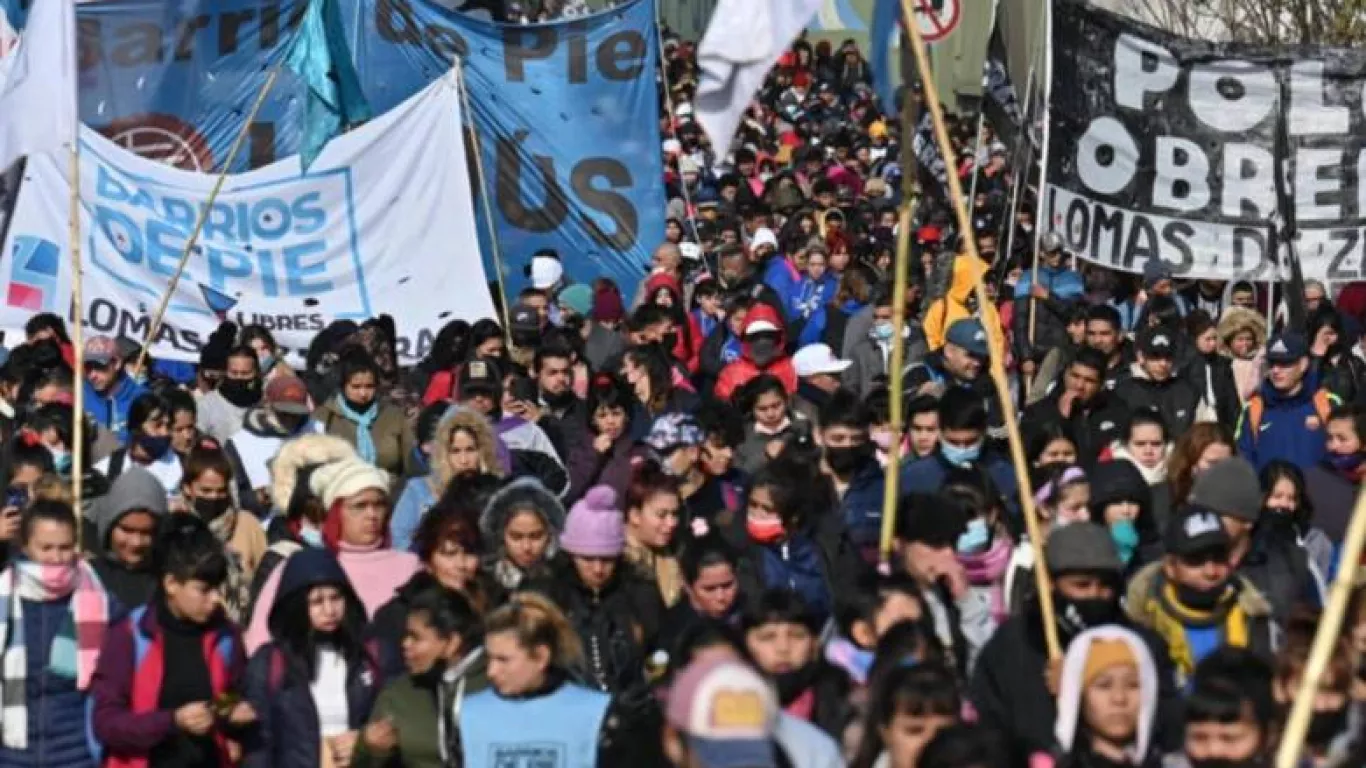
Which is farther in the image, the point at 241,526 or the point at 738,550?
the point at 241,526

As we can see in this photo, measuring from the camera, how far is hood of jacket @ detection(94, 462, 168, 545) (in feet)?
33.5

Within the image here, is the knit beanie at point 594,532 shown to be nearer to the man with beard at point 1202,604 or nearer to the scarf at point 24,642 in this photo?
the scarf at point 24,642

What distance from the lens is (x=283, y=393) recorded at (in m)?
13.2

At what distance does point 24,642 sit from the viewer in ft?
30.3

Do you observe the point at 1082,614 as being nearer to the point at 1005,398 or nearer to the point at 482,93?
the point at 1005,398

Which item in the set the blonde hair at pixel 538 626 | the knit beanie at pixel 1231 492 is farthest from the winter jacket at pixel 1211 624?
the blonde hair at pixel 538 626

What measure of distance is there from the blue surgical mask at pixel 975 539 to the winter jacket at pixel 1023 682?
128 centimetres

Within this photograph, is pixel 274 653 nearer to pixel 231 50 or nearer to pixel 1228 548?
pixel 1228 548

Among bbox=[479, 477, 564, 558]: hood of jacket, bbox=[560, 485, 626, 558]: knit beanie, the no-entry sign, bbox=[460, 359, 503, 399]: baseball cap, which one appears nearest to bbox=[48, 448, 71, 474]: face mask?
bbox=[460, 359, 503, 399]: baseball cap

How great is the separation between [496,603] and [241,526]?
2.10 metres

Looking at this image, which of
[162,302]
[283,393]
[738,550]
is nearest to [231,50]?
[162,302]

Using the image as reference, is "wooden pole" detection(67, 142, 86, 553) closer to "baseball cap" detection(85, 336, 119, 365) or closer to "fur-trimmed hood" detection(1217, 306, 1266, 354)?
"baseball cap" detection(85, 336, 119, 365)

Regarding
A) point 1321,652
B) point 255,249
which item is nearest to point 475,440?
point 1321,652

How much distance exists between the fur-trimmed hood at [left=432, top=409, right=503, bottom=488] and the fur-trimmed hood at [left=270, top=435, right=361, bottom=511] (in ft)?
0.96
